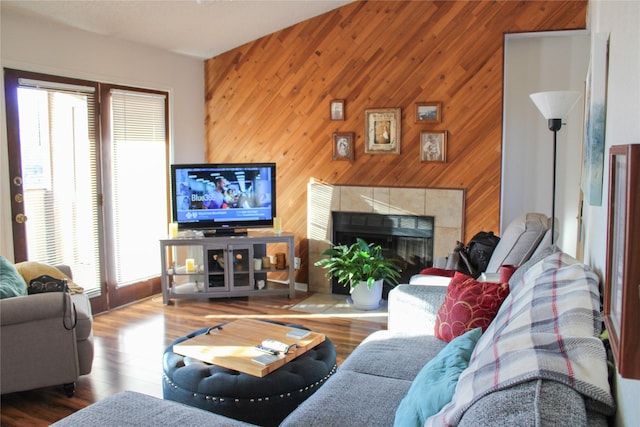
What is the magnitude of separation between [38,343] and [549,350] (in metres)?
2.92

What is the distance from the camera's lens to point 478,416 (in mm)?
1235

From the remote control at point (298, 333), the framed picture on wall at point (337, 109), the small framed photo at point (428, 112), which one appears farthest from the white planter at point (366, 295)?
the remote control at point (298, 333)

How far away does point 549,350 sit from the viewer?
139cm

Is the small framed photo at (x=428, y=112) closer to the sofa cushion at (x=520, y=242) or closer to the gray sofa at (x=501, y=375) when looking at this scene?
the sofa cushion at (x=520, y=242)

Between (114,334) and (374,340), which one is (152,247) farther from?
(374,340)

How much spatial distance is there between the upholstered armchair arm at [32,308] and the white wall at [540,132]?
12.3ft

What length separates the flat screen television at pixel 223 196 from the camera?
5.46 meters

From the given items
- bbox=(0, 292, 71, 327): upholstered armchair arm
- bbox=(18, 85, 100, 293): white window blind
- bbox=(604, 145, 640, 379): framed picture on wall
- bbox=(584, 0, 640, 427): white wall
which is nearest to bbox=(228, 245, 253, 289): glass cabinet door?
bbox=(18, 85, 100, 293): white window blind

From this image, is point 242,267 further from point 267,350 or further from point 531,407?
point 531,407

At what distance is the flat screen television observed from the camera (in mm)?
5461

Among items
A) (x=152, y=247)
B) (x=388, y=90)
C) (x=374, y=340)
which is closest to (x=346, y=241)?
(x=388, y=90)

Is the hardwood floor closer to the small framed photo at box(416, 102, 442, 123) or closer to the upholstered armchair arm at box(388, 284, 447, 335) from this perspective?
the upholstered armchair arm at box(388, 284, 447, 335)

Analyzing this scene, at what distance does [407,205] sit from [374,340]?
2.60 m

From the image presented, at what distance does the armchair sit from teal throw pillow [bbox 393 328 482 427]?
228 cm
